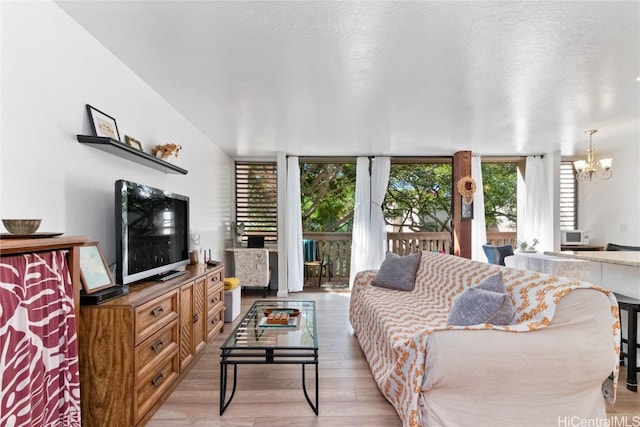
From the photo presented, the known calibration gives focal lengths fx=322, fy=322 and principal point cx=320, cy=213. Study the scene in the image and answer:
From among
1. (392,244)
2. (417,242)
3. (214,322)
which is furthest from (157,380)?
(417,242)

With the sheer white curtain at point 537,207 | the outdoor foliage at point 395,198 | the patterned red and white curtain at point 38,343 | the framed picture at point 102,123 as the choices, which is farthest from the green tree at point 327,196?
the patterned red and white curtain at point 38,343

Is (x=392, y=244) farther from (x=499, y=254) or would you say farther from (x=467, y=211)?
(x=499, y=254)

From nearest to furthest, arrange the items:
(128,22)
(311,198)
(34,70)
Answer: (34,70) → (128,22) → (311,198)

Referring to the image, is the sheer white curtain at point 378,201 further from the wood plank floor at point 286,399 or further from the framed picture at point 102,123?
the framed picture at point 102,123

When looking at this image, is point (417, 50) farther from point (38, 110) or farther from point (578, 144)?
point (578, 144)

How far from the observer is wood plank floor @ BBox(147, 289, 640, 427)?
1921mm

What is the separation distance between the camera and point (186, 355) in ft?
8.13

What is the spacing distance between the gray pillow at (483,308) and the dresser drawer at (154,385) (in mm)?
1813

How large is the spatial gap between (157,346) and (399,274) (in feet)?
7.53

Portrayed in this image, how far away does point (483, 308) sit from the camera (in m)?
1.82

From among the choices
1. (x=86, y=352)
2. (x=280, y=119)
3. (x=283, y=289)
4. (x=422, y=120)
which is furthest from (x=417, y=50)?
(x=283, y=289)

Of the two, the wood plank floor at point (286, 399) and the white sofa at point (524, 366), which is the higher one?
the white sofa at point (524, 366)

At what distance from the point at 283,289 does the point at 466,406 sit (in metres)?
3.85

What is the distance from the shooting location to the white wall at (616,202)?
194 inches
